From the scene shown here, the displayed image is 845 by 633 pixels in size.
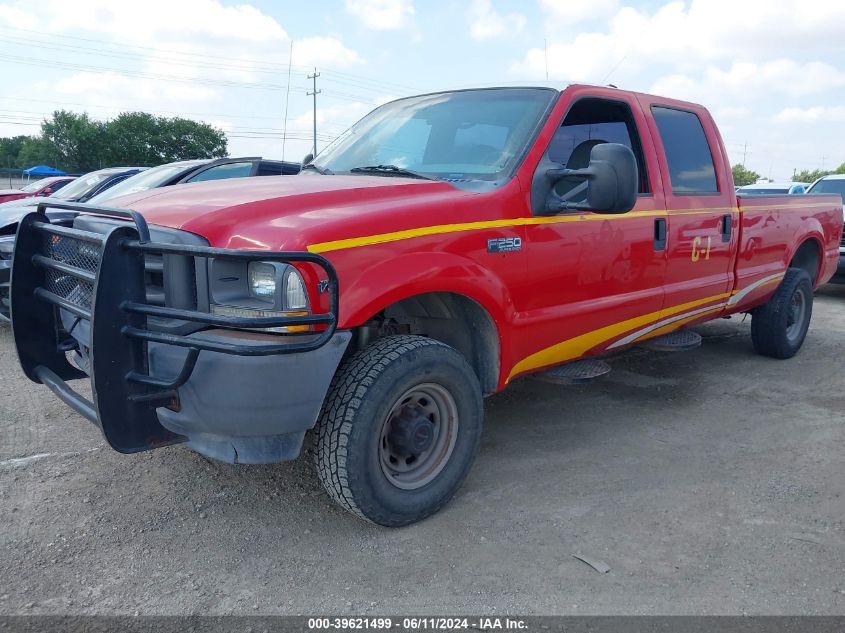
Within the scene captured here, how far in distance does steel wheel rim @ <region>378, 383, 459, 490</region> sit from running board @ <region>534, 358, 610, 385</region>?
964mm

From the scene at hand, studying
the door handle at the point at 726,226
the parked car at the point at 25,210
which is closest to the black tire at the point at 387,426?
the parked car at the point at 25,210

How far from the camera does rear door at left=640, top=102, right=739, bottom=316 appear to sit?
423 centimetres

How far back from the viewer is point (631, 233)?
3854 mm

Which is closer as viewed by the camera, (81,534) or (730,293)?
(81,534)

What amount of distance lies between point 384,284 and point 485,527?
3.76ft

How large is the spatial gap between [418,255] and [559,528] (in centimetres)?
131

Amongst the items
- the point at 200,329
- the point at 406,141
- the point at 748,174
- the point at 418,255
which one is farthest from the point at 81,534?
the point at 748,174

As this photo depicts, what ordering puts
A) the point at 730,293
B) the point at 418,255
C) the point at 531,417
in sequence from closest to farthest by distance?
the point at 418,255
the point at 531,417
the point at 730,293

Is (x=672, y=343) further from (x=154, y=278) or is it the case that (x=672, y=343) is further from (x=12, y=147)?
(x=12, y=147)

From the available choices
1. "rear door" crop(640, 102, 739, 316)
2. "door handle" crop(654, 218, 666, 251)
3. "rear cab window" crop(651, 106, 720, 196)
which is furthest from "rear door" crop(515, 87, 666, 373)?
"rear cab window" crop(651, 106, 720, 196)

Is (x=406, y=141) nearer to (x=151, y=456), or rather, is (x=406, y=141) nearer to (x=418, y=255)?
Answer: (x=418, y=255)

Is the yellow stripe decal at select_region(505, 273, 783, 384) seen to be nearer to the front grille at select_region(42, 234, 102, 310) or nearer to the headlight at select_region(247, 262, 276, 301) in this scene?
the headlight at select_region(247, 262, 276, 301)

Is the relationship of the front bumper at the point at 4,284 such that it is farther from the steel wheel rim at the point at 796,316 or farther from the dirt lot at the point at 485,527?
the steel wheel rim at the point at 796,316

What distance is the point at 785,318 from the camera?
5.74 m
